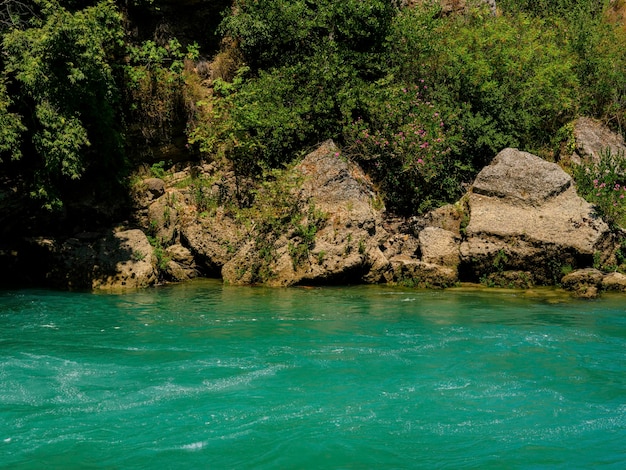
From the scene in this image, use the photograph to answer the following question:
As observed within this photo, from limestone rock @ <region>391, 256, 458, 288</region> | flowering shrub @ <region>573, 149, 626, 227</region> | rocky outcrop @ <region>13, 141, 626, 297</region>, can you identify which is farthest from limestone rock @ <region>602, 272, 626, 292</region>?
limestone rock @ <region>391, 256, 458, 288</region>

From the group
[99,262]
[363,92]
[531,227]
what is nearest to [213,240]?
[99,262]

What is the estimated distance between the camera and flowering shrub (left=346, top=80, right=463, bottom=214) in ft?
54.9

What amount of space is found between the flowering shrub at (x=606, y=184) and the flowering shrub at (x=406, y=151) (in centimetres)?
309

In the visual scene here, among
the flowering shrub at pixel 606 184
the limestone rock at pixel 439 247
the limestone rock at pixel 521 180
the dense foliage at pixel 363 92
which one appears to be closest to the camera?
the limestone rock at pixel 439 247

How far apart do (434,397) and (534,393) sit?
1.16 m

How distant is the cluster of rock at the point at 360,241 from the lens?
14094 mm

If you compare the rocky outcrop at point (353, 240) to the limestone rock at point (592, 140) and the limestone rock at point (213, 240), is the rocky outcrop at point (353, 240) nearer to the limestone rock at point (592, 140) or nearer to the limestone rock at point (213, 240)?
the limestone rock at point (213, 240)

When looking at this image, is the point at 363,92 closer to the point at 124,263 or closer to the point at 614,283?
the point at 124,263

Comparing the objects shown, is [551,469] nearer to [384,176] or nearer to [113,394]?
[113,394]

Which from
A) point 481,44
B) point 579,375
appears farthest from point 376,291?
point 481,44

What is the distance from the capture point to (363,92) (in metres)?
17.2

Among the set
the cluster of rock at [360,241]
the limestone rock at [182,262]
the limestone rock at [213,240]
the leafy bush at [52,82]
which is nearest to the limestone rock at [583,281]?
the cluster of rock at [360,241]

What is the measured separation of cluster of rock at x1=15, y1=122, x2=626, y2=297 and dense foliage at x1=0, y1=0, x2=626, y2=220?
130cm

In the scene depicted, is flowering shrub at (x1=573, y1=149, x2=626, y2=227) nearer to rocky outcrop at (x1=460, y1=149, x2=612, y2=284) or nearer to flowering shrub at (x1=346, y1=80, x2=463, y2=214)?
rocky outcrop at (x1=460, y1=149, x2=612, y2=284)
